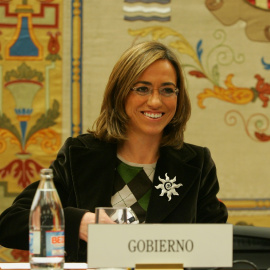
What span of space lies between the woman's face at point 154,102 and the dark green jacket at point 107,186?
16 centimetres

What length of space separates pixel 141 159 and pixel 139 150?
4 centimetres

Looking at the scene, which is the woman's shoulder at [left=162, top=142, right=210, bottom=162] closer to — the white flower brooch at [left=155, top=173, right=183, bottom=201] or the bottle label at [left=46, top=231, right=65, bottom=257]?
the white flower brooch at [left=155, top=173, right=183, bottom=201]

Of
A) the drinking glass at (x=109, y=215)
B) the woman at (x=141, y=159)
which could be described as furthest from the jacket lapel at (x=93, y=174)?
the drinking glass at (x=109, y=215)

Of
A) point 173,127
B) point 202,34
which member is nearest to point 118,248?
point 173,127

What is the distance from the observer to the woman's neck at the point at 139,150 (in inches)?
91.8

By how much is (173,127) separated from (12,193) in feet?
3.56

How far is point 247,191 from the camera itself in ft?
10.5

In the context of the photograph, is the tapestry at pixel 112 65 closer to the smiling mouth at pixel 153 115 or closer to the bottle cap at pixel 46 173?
the smiling mouth at pixel 153 115

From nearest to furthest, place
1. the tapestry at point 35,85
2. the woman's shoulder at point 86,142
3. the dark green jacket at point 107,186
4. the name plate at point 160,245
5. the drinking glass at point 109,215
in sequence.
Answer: the name plate at point 160,245, the drinking glass at point 109,215, the dark green jacket at point 107,186, the woman's shoulder at point 86,142, the tapestry at point 35,85

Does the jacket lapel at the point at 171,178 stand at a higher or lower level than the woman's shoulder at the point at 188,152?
lower

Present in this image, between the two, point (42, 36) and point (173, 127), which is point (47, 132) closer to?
point (42, 36)

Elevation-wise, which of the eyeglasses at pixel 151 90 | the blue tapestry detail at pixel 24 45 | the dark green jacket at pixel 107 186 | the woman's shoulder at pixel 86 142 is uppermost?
the blue tapestry detail at pixel 24 45

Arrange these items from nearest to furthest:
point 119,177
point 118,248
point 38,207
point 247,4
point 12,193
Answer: point 118,248
point 38,207
point 119,177
point 12,193
point 247,4

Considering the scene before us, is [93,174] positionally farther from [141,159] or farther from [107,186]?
[141,159]
